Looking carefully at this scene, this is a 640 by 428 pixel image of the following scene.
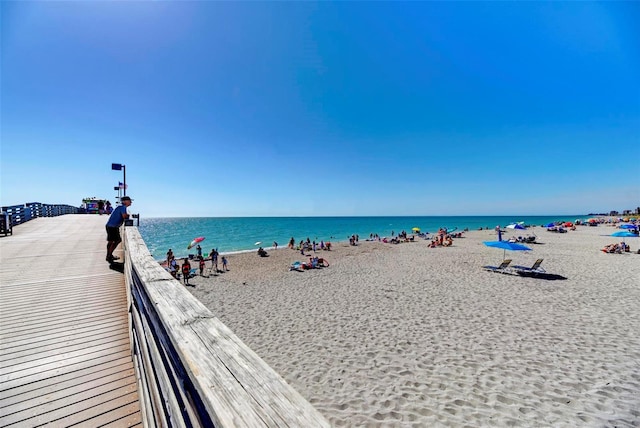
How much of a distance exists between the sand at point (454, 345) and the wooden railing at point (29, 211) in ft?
32.2

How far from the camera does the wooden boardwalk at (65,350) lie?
87.4 inches

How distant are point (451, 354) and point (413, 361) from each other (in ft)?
3.44

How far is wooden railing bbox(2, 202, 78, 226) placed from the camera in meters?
13.0

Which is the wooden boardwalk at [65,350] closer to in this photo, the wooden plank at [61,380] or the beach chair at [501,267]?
the wooden plank at [61,380]

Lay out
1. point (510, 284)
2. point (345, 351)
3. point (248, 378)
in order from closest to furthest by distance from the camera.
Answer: point (248, 378)
point (345, 351)
point (510, 284)

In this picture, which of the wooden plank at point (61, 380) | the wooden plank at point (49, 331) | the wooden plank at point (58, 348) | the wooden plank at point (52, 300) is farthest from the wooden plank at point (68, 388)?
the wooden plank at point (52, 300)

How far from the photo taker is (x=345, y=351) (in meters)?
6.77

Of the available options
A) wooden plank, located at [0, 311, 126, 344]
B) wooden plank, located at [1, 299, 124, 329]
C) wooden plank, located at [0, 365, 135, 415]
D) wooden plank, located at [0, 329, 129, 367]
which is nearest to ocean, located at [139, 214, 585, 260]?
wooden plank, located at [1, 299, 124, 329]

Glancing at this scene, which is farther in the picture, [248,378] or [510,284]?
[510,284]

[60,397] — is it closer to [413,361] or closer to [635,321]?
[413,361]

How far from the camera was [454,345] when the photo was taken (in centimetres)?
684

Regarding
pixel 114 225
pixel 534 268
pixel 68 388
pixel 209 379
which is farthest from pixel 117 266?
pixel 534 268

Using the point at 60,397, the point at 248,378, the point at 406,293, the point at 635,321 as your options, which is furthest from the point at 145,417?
the point at 635,321

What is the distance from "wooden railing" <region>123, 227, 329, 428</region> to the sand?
4.39 meters
